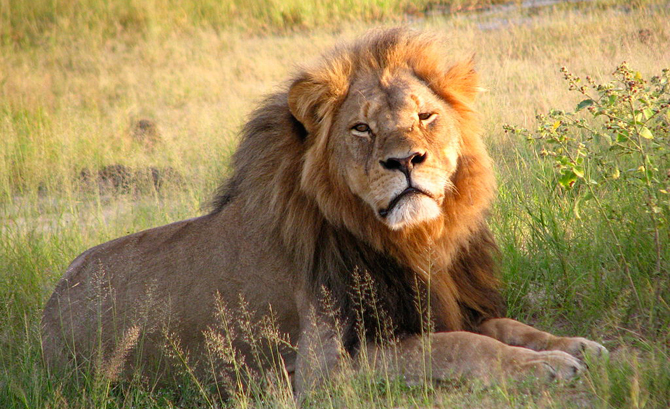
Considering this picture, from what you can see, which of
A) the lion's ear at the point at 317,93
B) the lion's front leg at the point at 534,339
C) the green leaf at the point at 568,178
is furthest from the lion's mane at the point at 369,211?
the green leaf at the point at 568,178

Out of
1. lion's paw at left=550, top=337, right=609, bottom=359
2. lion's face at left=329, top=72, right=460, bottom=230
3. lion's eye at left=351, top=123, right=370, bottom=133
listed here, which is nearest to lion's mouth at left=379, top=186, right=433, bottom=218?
lion's face at left=329, top=72, right=460, bottom=230

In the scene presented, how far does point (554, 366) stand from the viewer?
3.34 meters

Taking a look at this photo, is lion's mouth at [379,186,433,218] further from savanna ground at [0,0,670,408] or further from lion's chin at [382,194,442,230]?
savanna ground at [0,0,670,408]

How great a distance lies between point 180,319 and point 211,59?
Answer: 11.1 m

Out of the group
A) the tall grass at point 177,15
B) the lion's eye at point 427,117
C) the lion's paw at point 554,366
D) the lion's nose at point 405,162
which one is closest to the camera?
the lion's paw at point 554,366

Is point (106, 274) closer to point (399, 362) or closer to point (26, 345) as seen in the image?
point (26, 345)

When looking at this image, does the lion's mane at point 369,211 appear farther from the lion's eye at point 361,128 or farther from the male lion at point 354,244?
the lion's eye at point 361,128

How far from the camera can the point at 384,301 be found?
3.75 m

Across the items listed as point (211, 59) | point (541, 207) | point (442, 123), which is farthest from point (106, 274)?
point (211, 59)

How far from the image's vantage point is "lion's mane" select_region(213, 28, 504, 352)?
12.4ft

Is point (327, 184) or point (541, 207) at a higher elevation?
point (327, 184)

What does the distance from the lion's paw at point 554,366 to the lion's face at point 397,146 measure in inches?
30.9

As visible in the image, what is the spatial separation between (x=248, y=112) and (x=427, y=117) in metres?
7.10

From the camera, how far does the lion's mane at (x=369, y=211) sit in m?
3.77
